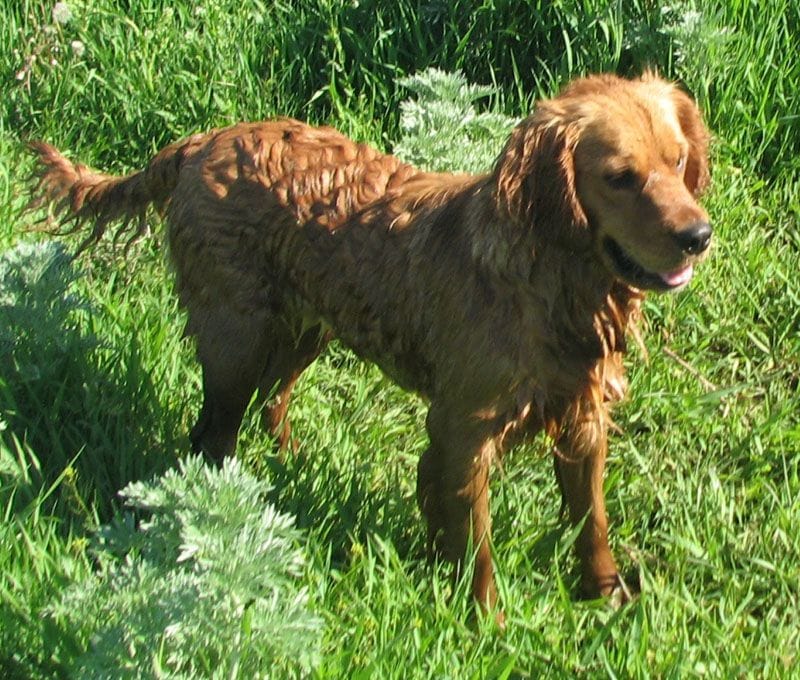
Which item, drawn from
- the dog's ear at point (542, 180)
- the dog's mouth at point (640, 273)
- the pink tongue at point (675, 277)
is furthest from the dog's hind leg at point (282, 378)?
the pink tongue at point (675, 277)

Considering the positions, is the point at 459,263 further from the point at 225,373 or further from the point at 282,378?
the point at 282,378

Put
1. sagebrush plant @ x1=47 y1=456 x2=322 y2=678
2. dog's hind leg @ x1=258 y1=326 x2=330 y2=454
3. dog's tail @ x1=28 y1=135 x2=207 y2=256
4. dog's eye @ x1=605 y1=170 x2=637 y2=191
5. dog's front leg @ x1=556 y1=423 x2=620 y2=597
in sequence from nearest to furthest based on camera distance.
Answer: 1. sagebrush plant @ x1=47 y1=456 x2=322 y2=678
2. dog's eye @ x1=605 y1=170 x2=637 y2=191
3. dog's front leg @ x1=556 y1=423 x2=620 y2=597
4. dog's tail @ x1=28 y1=135 x2=207 y2=256
5. dog's hind leg @ x1=258 y1=326 x2=330 y2=454

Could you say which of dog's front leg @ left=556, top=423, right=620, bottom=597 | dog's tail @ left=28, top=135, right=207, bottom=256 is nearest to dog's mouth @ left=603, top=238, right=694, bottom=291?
dog's front leg @ left=556, top=423, right=620, bottom=597

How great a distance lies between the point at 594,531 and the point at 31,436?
163 cm

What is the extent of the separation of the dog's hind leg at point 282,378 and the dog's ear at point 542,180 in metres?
1.17

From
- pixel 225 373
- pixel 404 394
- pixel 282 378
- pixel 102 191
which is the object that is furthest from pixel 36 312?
pixel 404 394

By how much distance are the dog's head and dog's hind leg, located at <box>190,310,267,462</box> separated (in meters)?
1.03

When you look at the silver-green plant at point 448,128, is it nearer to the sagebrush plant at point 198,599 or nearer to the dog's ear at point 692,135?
the dog's ear at point 692,135

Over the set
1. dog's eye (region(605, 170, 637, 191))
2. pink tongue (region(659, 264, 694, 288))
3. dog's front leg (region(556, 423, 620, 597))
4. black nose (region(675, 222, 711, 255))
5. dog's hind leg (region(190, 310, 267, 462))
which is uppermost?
dog's eye (region(605, 170, 637, 191))

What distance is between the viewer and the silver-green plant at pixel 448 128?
4.52m

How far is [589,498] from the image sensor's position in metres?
3.51

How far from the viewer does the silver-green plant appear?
4516 mm

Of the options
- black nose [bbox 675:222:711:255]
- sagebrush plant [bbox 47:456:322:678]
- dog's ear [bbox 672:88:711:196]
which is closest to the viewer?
sagebrush plant [bbox 47:456:322:678]

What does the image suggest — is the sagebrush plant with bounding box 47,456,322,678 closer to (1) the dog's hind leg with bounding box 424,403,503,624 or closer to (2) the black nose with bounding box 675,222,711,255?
(1) the dog's hind leg with bounding box 424,403,503,624
